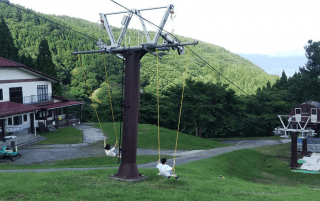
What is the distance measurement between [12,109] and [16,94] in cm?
474

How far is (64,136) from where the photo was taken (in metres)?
38.2

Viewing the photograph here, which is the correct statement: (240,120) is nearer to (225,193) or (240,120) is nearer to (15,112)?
(15,112)

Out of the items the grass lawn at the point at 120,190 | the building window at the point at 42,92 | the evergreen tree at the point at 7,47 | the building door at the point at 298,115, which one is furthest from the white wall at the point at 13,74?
the building door at the point at 298,115

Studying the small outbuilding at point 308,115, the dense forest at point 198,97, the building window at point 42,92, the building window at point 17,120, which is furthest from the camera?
the dense forest at point 198,97

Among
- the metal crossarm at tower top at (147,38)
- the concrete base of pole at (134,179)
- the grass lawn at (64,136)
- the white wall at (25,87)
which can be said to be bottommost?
the grass lawn at (64,136)

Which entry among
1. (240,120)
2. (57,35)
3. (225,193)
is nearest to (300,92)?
(240,120)

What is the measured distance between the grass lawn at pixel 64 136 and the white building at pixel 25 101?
67.1 inches

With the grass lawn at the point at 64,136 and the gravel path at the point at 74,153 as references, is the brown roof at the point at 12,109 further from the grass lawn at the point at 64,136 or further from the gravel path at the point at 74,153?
the gravel path at the point at 74,153

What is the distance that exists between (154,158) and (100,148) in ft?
22.6

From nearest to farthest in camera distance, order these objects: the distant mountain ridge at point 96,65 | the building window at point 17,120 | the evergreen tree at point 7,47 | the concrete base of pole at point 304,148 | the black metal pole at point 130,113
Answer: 1. the black metal pole at point 130,113
2. the concrete base of pole at point 304,148
3. the building window at point 17,120
4. the evergreen tree at point 7,47
5. the distant mountain ridge at point 96,65

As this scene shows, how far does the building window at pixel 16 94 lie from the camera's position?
38.7 meters

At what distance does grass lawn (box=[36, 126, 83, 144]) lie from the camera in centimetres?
3541

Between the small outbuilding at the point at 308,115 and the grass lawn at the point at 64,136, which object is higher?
the small outbuilding at the point at 308,115

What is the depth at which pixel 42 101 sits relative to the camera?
144 feet
